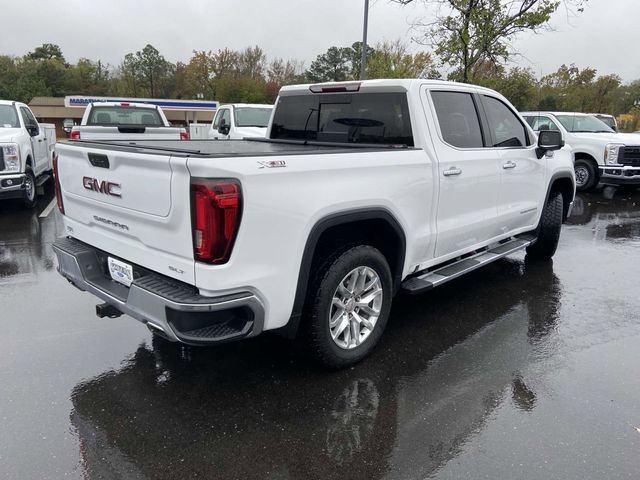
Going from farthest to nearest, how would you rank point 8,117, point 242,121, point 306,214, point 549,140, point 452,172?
1. point 242,121
2. point 8,117
3. point 549,140
4. point 452,172
5. point 306,214

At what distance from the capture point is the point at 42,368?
3672mm

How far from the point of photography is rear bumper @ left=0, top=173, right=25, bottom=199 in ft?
27.3

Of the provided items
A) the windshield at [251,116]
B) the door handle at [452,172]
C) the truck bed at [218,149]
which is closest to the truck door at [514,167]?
the door handle at [452,172]

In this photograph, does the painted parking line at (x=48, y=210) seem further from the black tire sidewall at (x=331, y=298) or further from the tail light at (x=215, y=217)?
the tail light at (x=215, y=217)

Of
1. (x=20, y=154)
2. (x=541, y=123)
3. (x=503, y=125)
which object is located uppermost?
(x=503, y=125)

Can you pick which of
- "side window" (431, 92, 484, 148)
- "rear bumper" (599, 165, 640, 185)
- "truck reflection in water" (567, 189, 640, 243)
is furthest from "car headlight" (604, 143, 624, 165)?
"side window" (431, 92, 484, 148)

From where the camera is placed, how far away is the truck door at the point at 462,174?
4184mm

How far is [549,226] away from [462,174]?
257 centimetres

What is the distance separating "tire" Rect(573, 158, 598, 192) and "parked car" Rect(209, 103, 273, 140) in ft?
25.9

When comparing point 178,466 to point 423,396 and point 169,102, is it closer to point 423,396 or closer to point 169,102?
point 423,396

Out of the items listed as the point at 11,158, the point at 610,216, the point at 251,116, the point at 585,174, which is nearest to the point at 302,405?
the point at 11,158

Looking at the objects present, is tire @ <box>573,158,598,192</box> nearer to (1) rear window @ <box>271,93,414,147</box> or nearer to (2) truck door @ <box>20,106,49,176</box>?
(1) rear window @ <box>271,93,414,147</box>

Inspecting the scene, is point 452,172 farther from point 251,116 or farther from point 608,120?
point 608,120

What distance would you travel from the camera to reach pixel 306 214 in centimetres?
305
